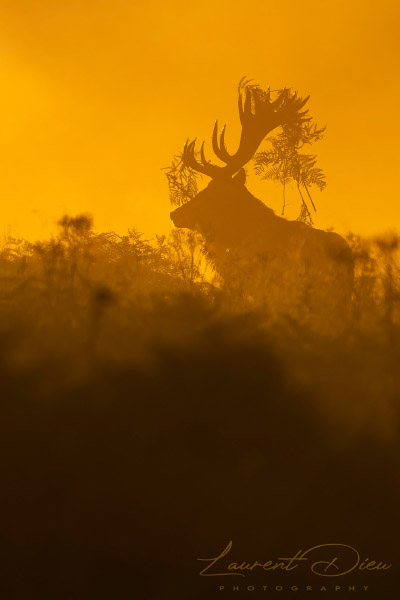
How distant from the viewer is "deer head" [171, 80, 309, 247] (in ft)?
43.6

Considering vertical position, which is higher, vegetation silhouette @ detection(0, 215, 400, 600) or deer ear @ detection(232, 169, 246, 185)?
deer ear @ detection(232, 169, 246, 185)

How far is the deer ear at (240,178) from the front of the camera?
13.8m

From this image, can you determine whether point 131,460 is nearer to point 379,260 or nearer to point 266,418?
point 266,418

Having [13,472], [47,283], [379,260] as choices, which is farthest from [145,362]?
[379,260]

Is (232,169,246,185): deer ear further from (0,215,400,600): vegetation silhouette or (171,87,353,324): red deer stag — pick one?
(0,215,400,600): vegetation silhouette

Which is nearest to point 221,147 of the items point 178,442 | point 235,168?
point 235,168

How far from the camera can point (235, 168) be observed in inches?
556

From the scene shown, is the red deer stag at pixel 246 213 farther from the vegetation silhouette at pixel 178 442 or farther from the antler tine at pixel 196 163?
the vegetation silhouette at pixel 178 442

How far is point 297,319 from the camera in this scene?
602 cm
